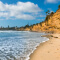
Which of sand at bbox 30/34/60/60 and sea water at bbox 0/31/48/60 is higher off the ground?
sand at bbox 30/34/60/60

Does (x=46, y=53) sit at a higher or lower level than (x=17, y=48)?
higher

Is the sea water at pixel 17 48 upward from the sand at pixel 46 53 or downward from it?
downward

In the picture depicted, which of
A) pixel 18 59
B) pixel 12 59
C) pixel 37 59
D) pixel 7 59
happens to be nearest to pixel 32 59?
pixel 37 59

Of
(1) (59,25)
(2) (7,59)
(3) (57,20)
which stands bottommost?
(2) (7,59)

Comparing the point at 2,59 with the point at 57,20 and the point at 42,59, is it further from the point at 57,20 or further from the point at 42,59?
the point at 57,20

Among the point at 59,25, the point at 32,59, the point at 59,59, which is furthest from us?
the point at 59,25

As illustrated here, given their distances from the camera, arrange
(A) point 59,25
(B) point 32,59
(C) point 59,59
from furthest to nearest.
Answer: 1. (A) point 59,25
2. (B) point 32,59
3. (C) point 59,59

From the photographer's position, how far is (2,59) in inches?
228

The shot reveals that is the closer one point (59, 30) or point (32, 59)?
point (32, 59)

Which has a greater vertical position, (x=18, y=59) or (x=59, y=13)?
(x=59, y=13)

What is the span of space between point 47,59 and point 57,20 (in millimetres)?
40783

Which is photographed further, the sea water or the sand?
the sea water

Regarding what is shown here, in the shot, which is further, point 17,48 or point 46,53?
point 17,48

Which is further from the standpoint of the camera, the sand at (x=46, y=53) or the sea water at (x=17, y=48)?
the sea water at (x=17, y=48)
